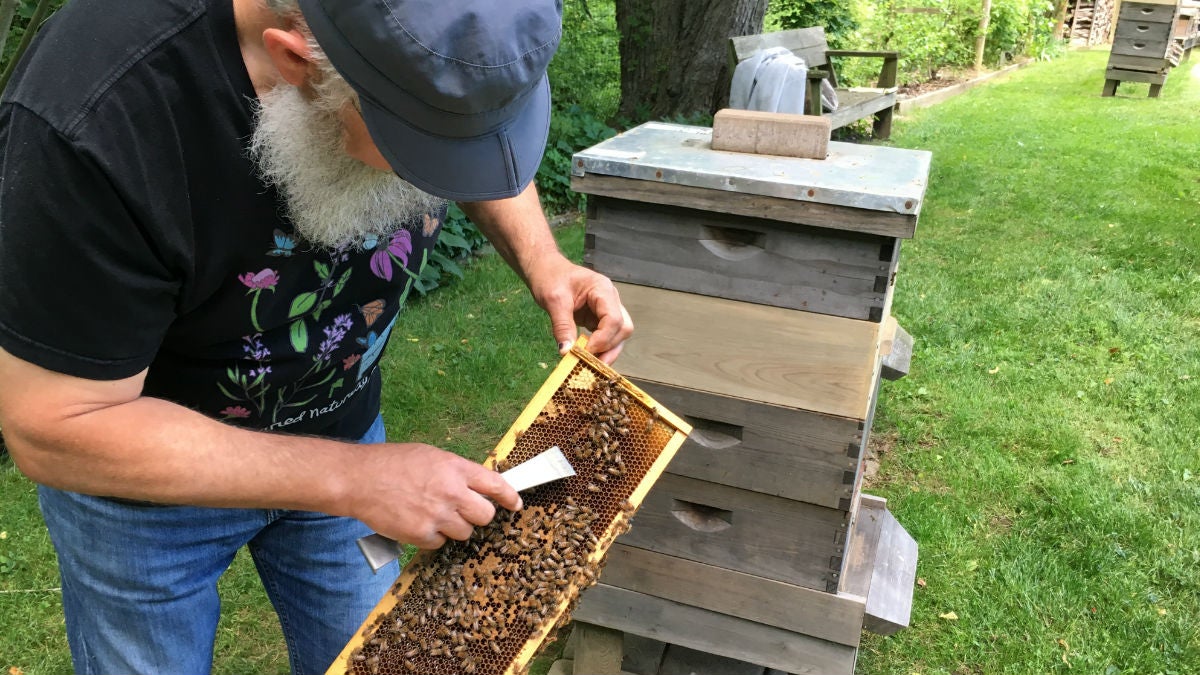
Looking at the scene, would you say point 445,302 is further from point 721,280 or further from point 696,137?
point 721,280

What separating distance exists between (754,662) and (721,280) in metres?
1.20

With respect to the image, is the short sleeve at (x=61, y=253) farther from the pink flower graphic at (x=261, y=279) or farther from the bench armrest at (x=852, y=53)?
the bench armrest at (x=852, y=53)

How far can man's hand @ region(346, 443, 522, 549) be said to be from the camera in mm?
1349

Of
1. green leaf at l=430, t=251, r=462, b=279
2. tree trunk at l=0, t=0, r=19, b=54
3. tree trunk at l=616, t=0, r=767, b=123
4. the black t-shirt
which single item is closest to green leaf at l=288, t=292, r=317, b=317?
the black t-shirt

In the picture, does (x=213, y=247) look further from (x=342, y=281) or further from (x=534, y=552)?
(x=534, y=552)

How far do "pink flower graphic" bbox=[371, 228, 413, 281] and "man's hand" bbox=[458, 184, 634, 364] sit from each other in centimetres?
23

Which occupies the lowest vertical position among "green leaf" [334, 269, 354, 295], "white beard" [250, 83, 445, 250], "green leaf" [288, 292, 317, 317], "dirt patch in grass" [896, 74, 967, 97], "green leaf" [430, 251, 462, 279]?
"green leaf" [430, 251, 462, 279]

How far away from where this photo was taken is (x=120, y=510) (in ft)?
5.06

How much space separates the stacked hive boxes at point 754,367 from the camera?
7.11ft

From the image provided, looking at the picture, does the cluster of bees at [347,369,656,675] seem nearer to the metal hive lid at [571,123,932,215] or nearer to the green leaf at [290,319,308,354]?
the green leaf at [290,319,308,354]

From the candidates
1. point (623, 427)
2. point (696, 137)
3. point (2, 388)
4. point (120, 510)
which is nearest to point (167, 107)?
point (2, 388)

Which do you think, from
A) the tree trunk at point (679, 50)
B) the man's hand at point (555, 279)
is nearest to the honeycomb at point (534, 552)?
the man's hand at point (555, 279)

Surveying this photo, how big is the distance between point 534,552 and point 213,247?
74 cm

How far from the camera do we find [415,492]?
136 centimetres
